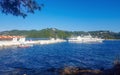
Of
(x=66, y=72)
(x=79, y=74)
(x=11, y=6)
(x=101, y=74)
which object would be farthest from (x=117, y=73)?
(x=11, y=6)

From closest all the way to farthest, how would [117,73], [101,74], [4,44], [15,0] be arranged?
1. [15,0]
2. [117,73]
3. [101,74]
4. [4,44]

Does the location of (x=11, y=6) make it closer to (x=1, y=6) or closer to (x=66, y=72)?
(x=1, y=6)

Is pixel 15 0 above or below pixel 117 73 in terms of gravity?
above

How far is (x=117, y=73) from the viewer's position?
17.1m

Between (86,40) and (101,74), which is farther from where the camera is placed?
(86,40)

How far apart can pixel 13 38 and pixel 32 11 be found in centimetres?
10897

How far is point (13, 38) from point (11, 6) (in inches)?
4310

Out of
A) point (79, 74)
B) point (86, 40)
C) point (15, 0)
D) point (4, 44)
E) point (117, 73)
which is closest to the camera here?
point (15, 0)

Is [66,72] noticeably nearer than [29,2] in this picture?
No

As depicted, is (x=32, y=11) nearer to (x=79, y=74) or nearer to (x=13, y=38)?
(x=79, y=74)

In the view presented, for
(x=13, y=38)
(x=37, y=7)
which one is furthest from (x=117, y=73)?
(x=13, y=38)

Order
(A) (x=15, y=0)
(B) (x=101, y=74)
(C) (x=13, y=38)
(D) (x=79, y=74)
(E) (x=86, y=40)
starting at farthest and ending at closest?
(E) (x=86, y=40)
(C) (x=13, y=38)
(D) (x=79, y=74)
(B) (x=101, y=74)
(A) (x=15, y=0)

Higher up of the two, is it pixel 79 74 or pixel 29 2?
pixel 29 2

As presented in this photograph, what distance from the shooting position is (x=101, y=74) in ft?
62.0
